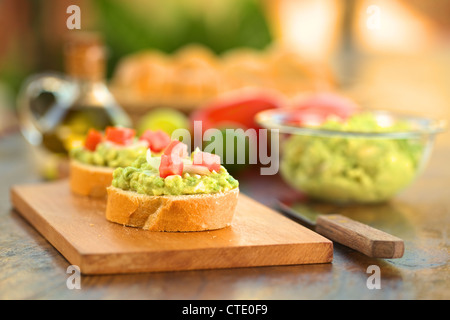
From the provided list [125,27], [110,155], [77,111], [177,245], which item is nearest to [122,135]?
[110,155]

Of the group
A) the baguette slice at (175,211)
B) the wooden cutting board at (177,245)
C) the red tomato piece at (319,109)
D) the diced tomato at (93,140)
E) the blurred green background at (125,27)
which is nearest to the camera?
the wooden cutting board at (177,245)

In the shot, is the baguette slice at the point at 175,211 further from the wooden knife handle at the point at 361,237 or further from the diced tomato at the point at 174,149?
the wooden knife handle at the point at 361,237

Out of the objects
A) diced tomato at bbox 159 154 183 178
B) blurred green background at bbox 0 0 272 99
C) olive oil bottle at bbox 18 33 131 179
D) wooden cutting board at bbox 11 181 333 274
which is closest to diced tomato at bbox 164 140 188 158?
diced tomato at bbox 159 154 183 178

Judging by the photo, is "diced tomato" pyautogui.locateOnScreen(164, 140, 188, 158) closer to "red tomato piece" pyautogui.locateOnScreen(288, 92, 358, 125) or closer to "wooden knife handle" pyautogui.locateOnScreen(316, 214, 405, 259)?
"wooden knife handle" pyautogui.locateOnScreen(316, 214, 405, 259)

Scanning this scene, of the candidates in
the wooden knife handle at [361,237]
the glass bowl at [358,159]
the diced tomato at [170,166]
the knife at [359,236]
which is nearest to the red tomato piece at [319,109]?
the glass bowl at [358,159]

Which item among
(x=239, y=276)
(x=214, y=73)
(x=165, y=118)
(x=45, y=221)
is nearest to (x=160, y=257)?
(x=239, y=276)
